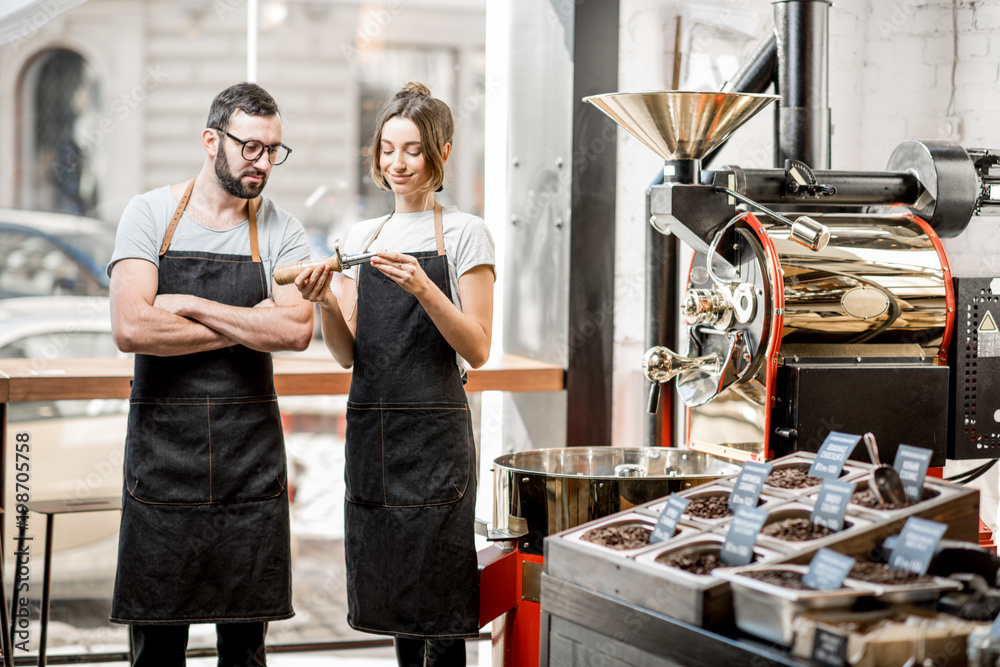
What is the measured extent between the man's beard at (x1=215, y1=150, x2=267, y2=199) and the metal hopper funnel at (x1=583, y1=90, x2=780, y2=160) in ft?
2.81

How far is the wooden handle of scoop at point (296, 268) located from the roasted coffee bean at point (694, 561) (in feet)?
3.19

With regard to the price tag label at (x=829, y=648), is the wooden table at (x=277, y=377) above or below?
above

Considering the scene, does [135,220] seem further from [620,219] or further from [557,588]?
[620,219]

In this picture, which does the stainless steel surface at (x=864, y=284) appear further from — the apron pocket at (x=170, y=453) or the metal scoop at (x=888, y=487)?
the apron pocket at (x=170, y=453)

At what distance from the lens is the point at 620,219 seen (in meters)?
3.35

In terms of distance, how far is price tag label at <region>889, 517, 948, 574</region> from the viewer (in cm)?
128

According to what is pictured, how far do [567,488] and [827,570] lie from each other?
854mm

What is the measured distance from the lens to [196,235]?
2.24 meters

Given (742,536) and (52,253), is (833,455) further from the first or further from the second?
(52,253)

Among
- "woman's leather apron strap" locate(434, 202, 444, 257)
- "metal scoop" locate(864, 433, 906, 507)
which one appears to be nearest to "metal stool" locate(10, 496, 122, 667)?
"woman's leather apron strap" locate(434, 202, 444, 257)

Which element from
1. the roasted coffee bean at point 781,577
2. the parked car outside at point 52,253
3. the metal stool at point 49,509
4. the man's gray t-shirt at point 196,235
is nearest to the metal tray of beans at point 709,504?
the roasted coffee bean at point 781,577

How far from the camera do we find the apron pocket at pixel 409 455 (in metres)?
2.17

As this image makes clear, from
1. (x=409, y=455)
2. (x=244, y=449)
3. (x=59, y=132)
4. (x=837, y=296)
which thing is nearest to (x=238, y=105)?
(x=244, y=449)

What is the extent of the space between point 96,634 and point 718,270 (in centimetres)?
273
